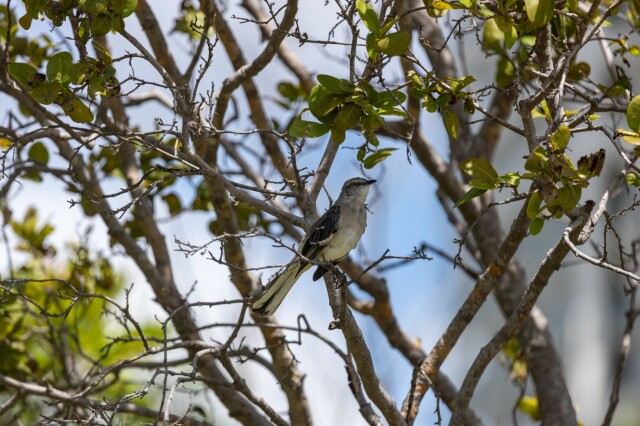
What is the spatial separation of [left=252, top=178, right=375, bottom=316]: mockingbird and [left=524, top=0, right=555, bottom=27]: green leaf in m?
1.52

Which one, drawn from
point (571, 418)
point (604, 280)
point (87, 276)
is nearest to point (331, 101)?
point (571, 418)

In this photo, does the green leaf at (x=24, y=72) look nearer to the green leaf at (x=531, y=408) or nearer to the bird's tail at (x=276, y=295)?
the bird's tail at (x=276, y=295)

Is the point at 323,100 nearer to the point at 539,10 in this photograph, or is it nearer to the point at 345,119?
the point at 345,119

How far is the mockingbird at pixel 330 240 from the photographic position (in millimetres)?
4297

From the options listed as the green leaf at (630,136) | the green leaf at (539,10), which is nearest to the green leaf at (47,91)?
the green leaf at (539,10)

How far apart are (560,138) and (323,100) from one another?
92 cm

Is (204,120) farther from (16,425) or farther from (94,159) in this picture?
(16,425)

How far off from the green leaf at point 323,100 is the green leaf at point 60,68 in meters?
0.99

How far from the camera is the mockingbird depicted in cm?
430

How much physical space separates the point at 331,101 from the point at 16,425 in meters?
3.44

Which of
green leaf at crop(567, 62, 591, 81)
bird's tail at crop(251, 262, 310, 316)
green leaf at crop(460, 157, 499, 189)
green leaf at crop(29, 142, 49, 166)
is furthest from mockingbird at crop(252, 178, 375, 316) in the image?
green leaf at crop(29, 142, 49, 166)

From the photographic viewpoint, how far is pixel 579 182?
9.84 feet

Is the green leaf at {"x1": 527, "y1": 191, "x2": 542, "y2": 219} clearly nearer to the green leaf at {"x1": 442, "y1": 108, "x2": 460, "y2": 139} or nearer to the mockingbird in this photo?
the green leaf at {"x1": 442, "y1": 108, "x2": 460, "y2": 139}

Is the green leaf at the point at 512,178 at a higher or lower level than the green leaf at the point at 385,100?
lower
